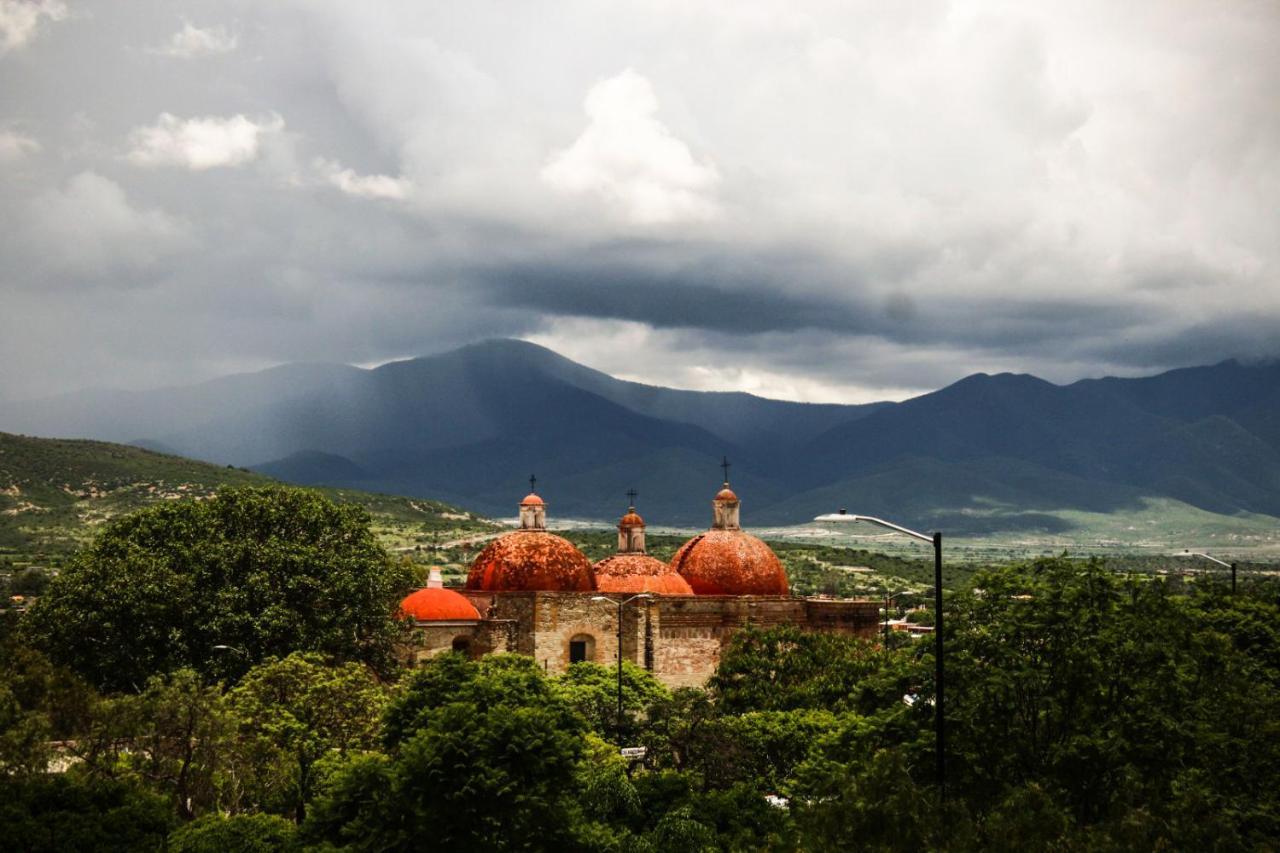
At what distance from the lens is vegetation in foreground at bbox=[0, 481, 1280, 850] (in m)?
21.7

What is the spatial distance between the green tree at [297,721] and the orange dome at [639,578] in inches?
833

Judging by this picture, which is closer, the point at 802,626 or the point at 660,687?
the point at 660,687

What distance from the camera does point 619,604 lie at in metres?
51.4

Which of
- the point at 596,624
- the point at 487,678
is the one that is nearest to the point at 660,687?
the point at 596,624

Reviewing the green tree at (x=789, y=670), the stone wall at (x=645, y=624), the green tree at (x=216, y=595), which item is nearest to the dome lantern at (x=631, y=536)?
the stone wall at (x=645, y=624)

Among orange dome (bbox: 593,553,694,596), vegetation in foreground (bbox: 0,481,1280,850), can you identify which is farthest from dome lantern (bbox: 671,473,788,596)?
A: vegetation in foreground (bbox: 0,481,1280,850)

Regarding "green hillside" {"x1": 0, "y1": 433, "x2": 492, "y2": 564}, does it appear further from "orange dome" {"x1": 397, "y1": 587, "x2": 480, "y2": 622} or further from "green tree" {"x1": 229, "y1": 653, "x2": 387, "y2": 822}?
"green tree" {"x1": 229, "y1": 653, "x2": 387, "y2": 822}

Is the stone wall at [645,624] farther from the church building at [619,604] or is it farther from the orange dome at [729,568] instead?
the orange dome at [729,568]

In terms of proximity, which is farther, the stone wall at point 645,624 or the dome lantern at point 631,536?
the dome lantern at point 631,536

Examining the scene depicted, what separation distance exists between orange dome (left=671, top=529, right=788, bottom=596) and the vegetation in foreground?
21.2 m

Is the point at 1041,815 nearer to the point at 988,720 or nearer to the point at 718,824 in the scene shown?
the point at 988,720

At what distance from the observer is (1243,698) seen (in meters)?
27.0

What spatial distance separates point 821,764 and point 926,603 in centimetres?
9586

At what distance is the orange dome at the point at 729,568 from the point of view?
59.3 metres
